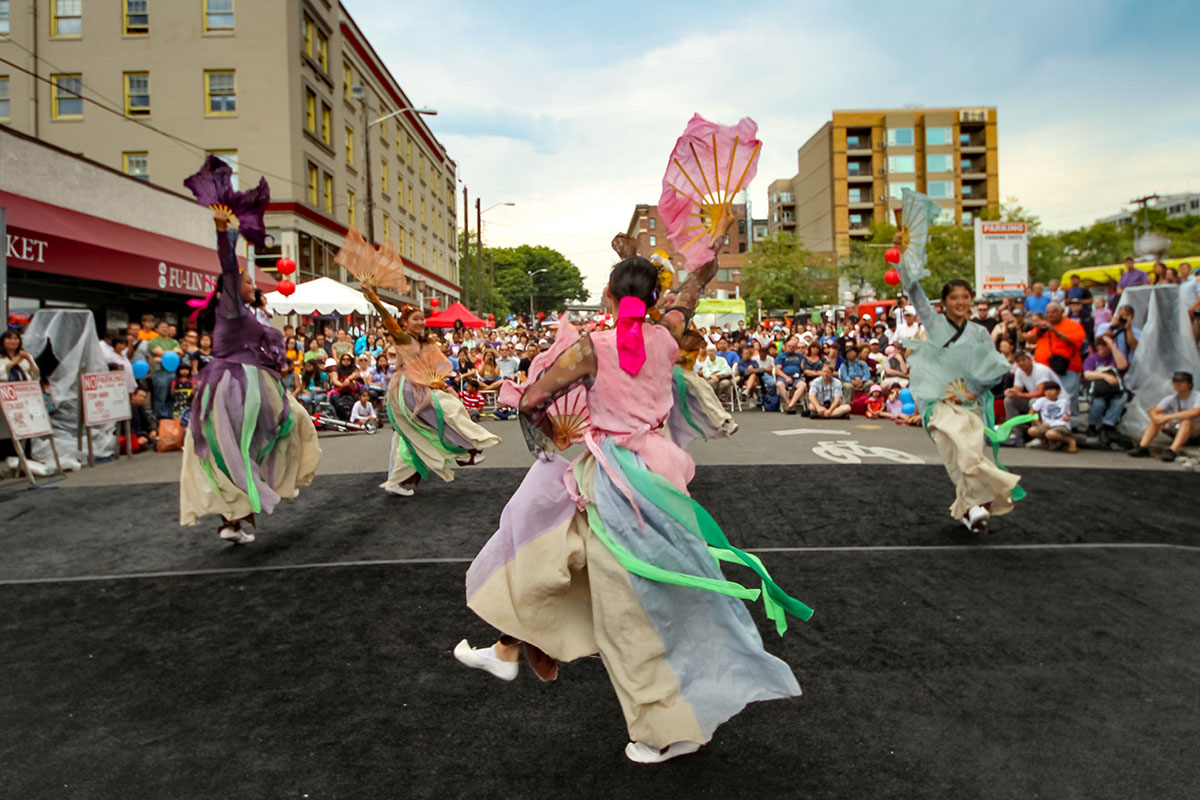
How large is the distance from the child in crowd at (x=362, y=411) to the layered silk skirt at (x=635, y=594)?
40.1 feet

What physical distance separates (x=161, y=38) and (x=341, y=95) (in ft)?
25.6

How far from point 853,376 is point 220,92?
2308cm

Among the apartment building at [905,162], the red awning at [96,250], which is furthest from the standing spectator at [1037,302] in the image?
the apartment building at [905,162]

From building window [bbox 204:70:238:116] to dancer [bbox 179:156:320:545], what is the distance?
84.6 feet

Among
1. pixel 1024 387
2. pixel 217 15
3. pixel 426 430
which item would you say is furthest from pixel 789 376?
pixel 217 15

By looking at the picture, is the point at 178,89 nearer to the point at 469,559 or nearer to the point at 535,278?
the point at 469,559

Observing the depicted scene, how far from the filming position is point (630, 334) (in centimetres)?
312

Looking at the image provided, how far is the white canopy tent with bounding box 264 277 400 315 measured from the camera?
1842cm

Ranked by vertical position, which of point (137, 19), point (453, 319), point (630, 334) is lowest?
point (630, 334)

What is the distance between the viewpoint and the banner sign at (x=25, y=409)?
9625 millimetres

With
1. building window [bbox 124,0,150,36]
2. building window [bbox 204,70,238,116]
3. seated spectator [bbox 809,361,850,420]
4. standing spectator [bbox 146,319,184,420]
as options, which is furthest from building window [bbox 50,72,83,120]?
seated spectator [bbox 809,361,850,420]

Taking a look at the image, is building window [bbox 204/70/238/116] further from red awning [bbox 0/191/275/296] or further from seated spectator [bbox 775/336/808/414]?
seated spectator [bbox 775/336/808/414]

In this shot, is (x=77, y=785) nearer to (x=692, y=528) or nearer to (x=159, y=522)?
(x=692, y=528)

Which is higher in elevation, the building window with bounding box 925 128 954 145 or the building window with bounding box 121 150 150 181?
the building window with bounding box 925 128 954 145
